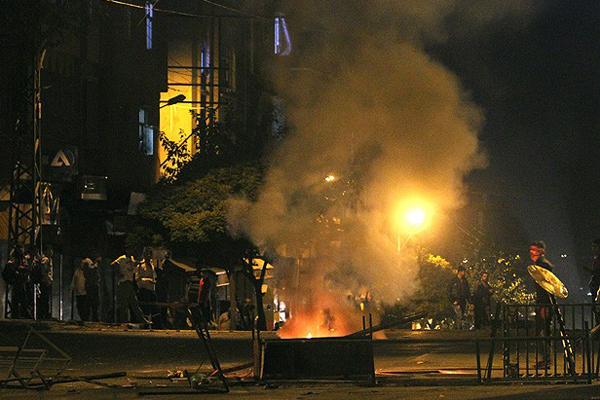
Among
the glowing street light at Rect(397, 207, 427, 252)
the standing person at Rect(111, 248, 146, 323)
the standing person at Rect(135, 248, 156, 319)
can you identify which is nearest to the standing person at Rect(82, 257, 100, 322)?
the standing person at Rect(111, 248, 146, 323)

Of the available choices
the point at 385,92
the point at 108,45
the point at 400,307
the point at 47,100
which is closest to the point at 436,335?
the point at 400,307

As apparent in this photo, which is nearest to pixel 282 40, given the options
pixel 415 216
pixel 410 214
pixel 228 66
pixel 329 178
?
pixel 415 216

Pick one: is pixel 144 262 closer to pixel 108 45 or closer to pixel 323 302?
pixel 323 302

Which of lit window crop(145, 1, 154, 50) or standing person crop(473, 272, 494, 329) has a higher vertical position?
lit window crop(145, 1, 154, 50)

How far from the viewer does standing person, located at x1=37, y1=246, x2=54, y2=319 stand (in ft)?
86.1

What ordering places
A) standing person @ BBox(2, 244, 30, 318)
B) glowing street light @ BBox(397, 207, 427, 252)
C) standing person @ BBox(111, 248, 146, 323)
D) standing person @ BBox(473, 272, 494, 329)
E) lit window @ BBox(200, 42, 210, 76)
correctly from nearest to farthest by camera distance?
glowing street light @ BBox(397, 207, 427, 252) < standing person @ BBox(2, 244, 30, 318) < standing person @ BBox(111, 248, 146, 323) < standing person @ BBox(473, 272, 494, 329) < lit window @ BBox(200, 42, 210, 76)

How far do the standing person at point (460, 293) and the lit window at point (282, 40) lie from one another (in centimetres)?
659

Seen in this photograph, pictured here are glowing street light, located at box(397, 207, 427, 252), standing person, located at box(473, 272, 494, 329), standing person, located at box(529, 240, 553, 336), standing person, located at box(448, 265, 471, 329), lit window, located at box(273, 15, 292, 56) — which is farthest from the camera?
standing person, located at box(448, 265, 471, 329)

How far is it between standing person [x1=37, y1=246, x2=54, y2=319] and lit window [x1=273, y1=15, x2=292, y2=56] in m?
7.01

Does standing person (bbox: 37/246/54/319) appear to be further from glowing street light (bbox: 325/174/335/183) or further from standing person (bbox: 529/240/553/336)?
standing person (bbox: 529/240/553/336)

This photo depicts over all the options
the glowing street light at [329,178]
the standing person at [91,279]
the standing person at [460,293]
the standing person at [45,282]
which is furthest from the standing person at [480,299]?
the standing person at [45,282]

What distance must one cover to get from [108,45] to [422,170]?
20.1 meters

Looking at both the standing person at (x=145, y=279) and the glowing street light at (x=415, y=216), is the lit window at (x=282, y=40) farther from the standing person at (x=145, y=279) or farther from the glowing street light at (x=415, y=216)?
the standing person at (x=145, y=279)

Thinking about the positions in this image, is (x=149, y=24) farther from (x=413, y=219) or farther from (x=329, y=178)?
(x=329, y=178)
